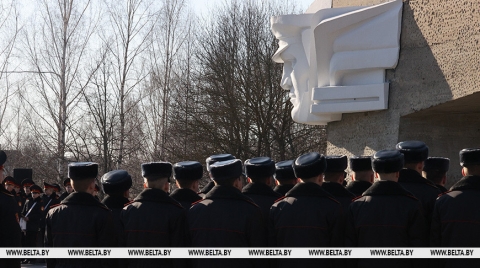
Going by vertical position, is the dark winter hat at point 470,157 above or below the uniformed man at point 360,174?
above

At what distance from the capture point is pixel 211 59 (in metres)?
21.8

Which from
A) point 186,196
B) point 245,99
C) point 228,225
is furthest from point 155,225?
point 245,99

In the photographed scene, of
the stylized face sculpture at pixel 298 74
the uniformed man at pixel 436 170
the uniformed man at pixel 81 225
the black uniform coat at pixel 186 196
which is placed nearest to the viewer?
the uniformed man at pixel 81 225

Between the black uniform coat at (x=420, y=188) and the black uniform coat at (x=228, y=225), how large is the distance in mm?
1295

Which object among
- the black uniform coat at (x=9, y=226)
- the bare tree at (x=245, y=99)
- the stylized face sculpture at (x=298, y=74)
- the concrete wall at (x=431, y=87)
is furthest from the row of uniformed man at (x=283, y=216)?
the bare tree at (x=245, y=99)

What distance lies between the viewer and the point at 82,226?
496 cm

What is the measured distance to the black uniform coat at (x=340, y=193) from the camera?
5.69 m

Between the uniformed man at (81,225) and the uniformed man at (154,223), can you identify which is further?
the uniformed man at (81,225)

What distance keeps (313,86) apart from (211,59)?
10.6 metres

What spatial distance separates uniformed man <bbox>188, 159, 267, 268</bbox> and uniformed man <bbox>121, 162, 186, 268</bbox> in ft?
0.45

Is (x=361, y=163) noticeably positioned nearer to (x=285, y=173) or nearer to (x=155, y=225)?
(x=285, y=173)

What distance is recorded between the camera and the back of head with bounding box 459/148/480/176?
453 centimetres

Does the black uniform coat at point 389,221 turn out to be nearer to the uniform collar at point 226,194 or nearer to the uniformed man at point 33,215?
the uniform collar at point 226,194

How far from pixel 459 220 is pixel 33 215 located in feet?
38.9
